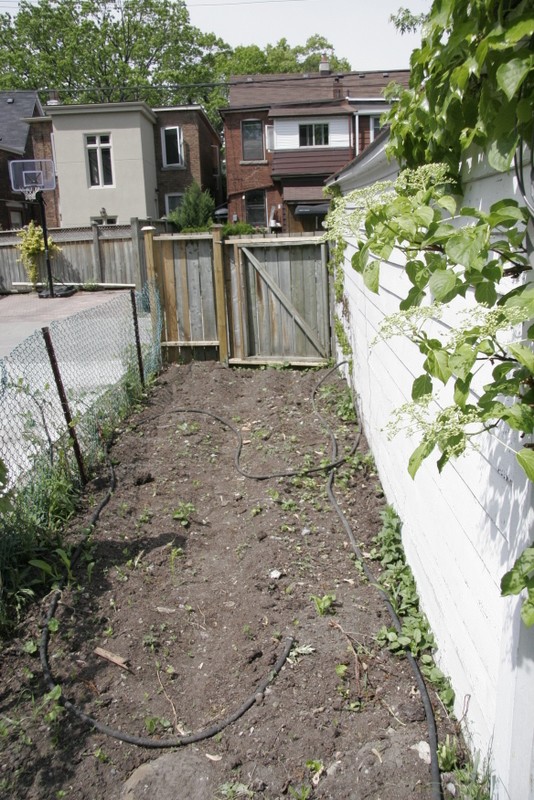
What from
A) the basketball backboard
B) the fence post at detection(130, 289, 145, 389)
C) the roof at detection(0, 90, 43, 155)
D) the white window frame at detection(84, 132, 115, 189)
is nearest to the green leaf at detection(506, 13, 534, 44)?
the fence post at detection(130, 289, 145, 389)

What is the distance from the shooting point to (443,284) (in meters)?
1.71

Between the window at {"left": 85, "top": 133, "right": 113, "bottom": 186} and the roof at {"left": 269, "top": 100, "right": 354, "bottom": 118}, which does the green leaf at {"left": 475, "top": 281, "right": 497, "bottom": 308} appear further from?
the roof at {"left": 269, "top": 100, "right": 354, "bottom": 118}

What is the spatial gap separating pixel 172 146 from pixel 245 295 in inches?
826

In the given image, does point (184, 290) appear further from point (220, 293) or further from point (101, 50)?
point (101, 50)

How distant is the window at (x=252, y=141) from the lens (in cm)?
2827

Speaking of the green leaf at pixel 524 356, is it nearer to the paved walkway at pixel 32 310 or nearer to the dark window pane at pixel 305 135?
the paved walkway at pixel 32 310

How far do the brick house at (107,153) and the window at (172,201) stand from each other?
0.95 metres


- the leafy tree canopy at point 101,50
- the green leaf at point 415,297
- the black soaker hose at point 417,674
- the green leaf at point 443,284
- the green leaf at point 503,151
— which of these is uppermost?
the leafy tree canopy at point 101,50

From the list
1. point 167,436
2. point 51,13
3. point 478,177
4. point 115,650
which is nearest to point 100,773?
point 115,650

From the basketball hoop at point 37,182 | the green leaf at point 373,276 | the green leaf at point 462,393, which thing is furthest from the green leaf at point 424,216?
the basketball hoop at point 37,182

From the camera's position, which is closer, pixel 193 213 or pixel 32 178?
pixel 32 178

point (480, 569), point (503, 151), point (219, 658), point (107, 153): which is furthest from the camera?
point (107, 153)

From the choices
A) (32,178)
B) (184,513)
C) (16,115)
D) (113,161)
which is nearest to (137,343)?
(184,513)

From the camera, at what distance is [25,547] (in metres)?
4.02
